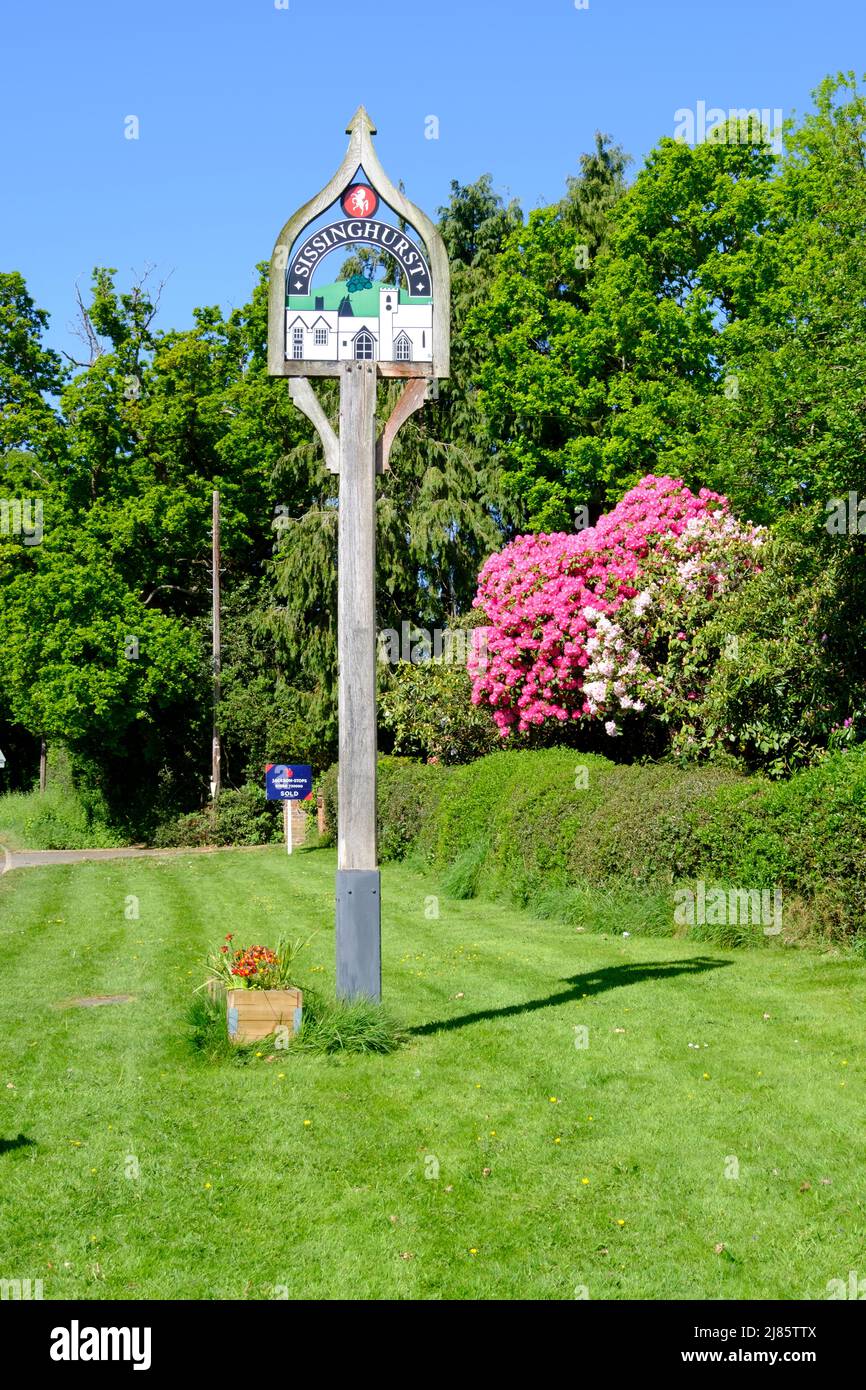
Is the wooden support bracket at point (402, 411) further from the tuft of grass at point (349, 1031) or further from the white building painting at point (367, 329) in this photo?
the tuft of grass at point (349, 1031)

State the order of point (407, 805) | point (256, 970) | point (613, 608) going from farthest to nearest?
point (407, 805), point (613, 608), point (256, 970)

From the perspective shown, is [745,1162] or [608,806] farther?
[608,806]

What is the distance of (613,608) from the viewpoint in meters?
20.0

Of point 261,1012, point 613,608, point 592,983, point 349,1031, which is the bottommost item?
point 592,983

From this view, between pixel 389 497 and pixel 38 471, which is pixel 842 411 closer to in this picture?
pixel 389 497

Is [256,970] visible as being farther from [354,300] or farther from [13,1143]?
[354,300]

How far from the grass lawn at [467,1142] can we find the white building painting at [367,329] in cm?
496

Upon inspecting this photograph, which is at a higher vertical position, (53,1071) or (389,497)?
(389,497)

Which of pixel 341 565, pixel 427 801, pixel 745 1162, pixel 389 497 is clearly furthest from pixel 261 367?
pixel 745 1162

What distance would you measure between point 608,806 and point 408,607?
18.4 meters

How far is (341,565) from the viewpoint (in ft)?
31.9

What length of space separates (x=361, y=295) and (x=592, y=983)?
5975 mm

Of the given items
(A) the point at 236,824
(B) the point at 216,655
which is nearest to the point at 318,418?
(A) the point at 236,824

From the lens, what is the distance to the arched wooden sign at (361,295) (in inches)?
386
